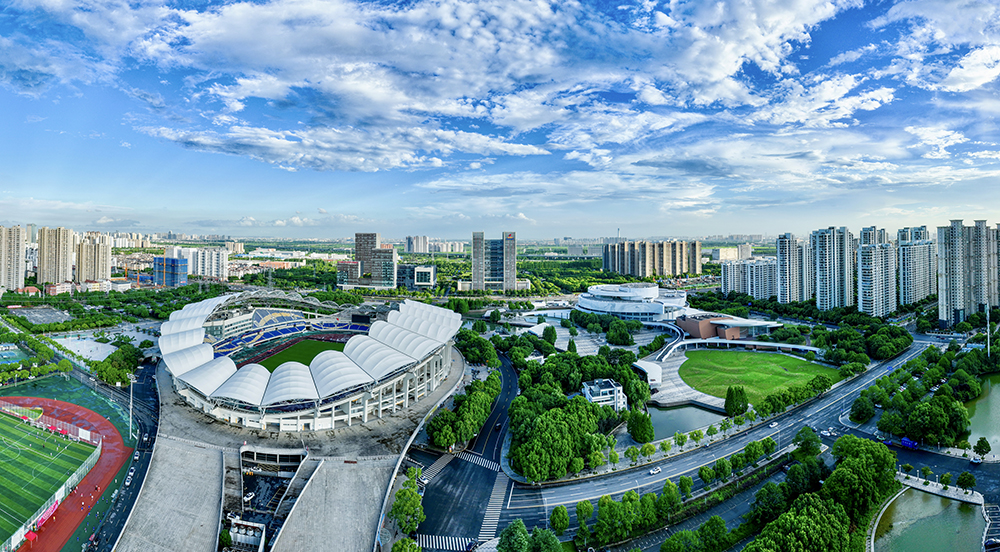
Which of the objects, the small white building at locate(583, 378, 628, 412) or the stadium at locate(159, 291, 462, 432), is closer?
the stadium at locate(159, 291, 462, 432)

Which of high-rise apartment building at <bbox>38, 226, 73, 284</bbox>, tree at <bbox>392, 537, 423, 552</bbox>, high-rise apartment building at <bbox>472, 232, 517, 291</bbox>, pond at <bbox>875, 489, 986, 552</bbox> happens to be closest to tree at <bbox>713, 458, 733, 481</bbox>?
pond at <bbox>875, 489, 986, 552</bbox>

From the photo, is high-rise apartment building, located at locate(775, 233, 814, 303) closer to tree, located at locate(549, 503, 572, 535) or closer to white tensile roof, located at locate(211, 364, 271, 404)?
tree, located at locate(549, 503, 572, 535)

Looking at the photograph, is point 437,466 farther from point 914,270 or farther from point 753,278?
point 914,270

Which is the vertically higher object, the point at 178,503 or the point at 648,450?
the point at 648,450

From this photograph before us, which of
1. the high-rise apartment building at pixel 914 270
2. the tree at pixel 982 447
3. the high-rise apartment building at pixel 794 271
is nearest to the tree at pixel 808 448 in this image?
the tree at pixel 982 447

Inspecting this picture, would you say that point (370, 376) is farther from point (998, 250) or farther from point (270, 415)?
point (998, 250)

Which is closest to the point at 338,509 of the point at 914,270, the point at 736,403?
the point at 736,403
